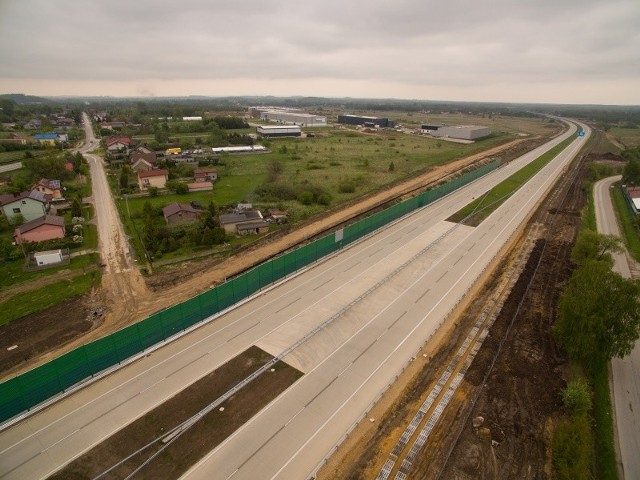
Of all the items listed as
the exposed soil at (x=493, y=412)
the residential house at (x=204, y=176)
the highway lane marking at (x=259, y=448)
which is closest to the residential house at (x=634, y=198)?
the exposed soil at (x=493, y=412)

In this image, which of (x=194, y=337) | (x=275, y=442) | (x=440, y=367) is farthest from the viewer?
(x=194, y=337)

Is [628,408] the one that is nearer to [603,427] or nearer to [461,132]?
[603,427]

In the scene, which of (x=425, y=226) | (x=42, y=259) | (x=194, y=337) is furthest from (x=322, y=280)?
(x=42, y=259)

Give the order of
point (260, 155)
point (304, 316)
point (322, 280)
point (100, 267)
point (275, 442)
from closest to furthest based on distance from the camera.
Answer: point (275, 442)
point (304, 316)
point (322, 280)
point (100, 267)
point (260, 155)

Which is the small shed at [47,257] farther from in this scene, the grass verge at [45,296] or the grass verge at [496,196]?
the grass verge at [496,196]

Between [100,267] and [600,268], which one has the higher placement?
[600,268]

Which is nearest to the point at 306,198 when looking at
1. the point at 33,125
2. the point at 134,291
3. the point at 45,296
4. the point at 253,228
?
the point at 253,228

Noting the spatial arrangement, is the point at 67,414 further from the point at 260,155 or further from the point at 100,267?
the point at 260,155

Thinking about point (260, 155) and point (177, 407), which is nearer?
point (177, 407)
